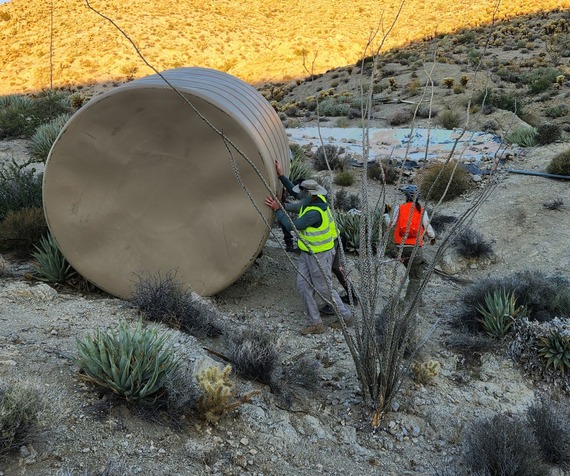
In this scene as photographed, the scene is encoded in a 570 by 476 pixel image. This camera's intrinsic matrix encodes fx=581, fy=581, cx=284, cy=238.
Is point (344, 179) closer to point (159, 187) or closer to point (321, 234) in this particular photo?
point (321, 234)

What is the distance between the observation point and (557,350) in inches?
263

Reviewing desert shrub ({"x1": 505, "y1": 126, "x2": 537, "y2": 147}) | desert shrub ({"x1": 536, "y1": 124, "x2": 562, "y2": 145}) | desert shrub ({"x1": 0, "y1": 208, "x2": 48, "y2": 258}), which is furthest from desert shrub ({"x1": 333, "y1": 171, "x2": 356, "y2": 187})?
desert shrub ({"x1": 0, "y1": 208, "x2": 48, "y2": 258})

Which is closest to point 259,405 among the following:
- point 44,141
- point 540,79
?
point 44,141

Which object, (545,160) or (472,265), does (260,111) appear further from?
(545,160)

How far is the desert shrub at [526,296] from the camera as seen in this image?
780 centimetres

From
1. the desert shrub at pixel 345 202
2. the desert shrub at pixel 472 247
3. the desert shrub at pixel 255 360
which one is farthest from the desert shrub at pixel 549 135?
the desert shrub at pixel 255 360

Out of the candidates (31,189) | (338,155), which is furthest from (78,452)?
(338,155)

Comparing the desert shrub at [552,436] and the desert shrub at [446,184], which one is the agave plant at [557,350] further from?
the desert shrub at [446,184]

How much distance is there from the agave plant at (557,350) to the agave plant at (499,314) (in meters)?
0.59

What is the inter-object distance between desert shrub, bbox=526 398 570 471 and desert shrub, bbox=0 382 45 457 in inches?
157

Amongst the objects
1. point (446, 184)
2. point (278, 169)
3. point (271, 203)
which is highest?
point (278, 169)

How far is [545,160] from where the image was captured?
1551 cm

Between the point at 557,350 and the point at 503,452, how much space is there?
8.69 feet

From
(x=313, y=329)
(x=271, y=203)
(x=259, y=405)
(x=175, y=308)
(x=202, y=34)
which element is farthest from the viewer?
(x=202, y=34)
